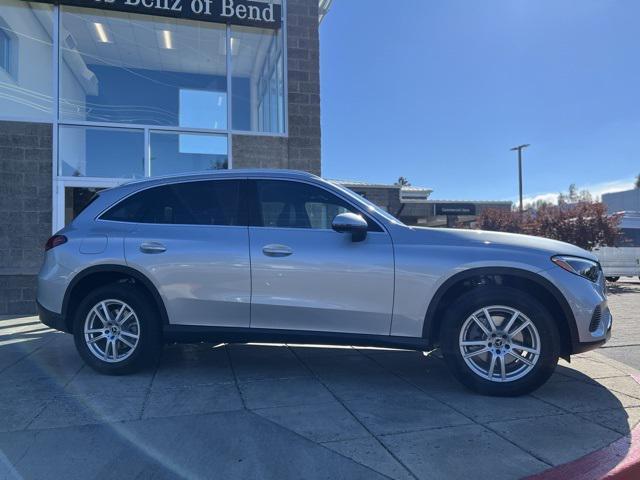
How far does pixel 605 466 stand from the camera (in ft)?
9.92

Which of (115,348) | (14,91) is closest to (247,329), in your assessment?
(115,348)

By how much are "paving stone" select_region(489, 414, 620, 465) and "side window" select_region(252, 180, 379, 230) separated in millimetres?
2111

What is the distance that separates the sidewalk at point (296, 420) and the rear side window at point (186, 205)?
1.44 metres

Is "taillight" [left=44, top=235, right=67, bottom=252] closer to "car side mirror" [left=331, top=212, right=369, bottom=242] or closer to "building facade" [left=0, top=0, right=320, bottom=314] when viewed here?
"car side mirror" [left=331, top=212, right=369, bottom=242]

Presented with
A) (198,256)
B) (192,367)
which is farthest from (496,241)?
(192,367)

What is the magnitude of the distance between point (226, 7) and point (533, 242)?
7.65 meters

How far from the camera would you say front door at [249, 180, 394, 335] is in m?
4.18

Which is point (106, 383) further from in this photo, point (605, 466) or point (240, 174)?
point (605, 466)

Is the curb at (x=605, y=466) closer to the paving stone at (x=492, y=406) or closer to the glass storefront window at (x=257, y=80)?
the paving stone at (x=492, y=406)

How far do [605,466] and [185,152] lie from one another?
8335mm

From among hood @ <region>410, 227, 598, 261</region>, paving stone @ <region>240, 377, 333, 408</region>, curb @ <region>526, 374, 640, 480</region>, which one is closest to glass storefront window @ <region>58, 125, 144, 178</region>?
paving stone @ <region>240, 377, 333, 408</region>

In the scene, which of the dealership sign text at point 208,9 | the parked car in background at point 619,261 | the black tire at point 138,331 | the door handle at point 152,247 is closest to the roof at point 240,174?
the door handle at point 152,247

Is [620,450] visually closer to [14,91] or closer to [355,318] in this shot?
[355,318]

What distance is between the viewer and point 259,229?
445 cm
